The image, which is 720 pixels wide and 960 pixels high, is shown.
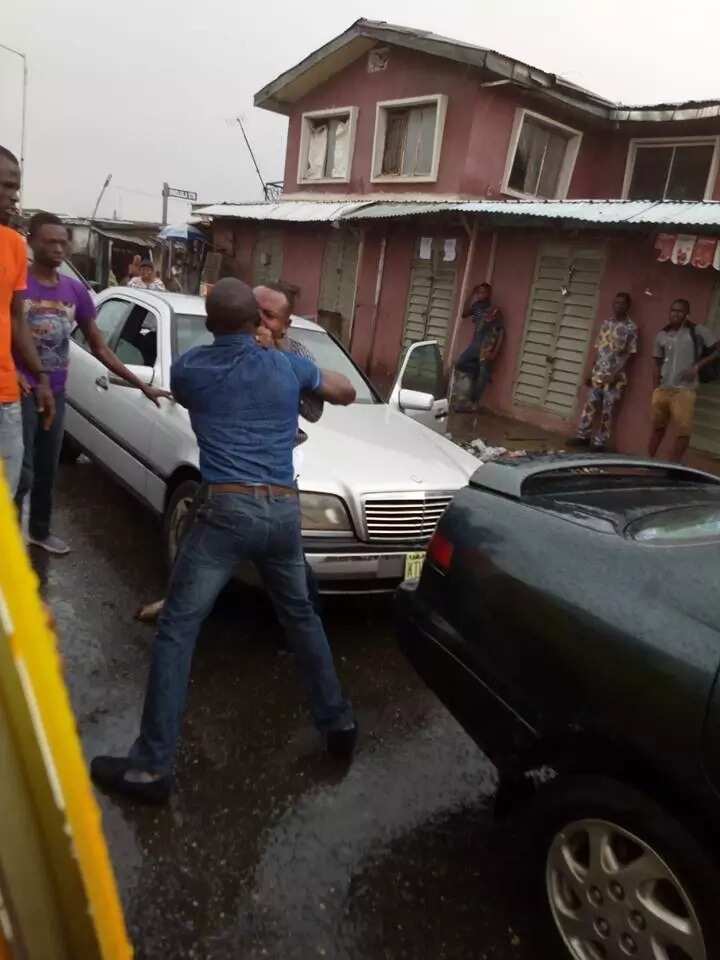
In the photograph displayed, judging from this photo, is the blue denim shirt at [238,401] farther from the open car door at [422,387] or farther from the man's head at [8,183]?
the open car door at [422,387]

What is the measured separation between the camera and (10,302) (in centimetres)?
277

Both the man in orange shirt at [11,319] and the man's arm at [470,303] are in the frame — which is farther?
the man's arm at [470,303]

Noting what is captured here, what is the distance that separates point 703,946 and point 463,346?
1062cm

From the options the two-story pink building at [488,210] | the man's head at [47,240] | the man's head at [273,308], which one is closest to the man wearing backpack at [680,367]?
the two-story pink building at [488,210]

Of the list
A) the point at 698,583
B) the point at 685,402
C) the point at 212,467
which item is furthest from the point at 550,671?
the point at 685,402

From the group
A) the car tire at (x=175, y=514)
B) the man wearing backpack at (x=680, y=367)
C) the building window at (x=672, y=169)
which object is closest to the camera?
the car tire at (x=175, y=514)

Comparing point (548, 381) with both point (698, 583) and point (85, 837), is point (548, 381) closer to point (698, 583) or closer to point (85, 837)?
point (698, 583)

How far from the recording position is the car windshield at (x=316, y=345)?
436 centimetres

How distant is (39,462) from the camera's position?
12.5 feet

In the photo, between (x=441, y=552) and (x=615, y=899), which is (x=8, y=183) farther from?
(x=615, y=899)

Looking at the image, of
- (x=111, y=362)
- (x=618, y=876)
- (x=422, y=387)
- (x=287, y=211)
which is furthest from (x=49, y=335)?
(x=287, y=211)

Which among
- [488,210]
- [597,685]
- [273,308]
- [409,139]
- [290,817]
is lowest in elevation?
[290,817]

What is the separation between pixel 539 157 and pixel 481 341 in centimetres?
475

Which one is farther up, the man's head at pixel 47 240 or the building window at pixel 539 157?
the building window at pixel 539 157
